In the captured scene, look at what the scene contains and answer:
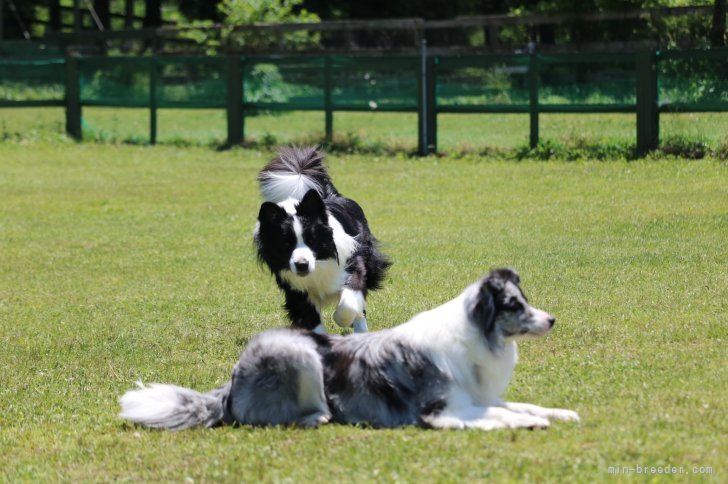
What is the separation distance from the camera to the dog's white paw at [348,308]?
28.7 ft

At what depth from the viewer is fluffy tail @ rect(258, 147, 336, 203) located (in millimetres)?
9156

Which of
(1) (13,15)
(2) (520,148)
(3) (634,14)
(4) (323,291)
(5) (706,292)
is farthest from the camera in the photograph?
(1) (13,15)

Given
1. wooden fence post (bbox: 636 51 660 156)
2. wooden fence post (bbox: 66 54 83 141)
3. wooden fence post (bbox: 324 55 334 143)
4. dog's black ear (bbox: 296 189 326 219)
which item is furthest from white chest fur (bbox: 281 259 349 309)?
wooden fence post (bbox: 66 54 83 141)

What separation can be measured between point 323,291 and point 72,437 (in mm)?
2614

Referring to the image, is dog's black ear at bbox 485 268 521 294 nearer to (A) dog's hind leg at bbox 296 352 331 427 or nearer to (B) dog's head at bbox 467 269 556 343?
(B) dog's head at bbox 467 269 556 343

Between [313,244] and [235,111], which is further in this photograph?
[235,111]

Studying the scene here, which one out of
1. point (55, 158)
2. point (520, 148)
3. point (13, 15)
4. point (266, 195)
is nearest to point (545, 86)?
point (520, 148)

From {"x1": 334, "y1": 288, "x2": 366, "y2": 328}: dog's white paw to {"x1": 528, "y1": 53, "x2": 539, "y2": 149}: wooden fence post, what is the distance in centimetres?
1227

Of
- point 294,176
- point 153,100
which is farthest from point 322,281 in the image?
point 153,100

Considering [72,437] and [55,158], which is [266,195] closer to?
[72,437]

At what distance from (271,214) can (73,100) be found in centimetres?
1996

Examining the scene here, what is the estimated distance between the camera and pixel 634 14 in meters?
23.9

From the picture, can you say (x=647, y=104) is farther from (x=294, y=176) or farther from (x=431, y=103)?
(x=294, y=176)

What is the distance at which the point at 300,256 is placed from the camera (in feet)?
27.5
